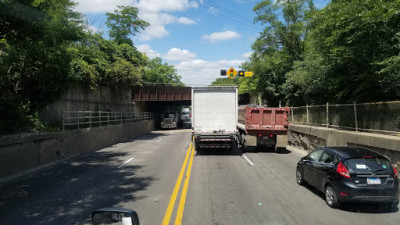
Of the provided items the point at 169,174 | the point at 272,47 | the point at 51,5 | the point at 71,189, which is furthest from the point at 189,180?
the point at 272,47

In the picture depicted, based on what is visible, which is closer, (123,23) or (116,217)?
(116,217)

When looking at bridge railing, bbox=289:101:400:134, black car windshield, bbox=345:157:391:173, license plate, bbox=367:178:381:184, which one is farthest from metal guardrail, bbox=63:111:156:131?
license plate, bbox=367:178:381:184

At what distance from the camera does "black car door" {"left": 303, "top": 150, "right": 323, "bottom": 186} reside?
818cm

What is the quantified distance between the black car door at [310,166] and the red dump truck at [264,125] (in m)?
7.93

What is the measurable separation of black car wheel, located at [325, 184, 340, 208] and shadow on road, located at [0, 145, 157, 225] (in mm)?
4526

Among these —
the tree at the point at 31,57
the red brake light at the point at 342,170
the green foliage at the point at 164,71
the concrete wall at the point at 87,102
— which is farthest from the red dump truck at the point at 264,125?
the green foliage at the point at 164,71

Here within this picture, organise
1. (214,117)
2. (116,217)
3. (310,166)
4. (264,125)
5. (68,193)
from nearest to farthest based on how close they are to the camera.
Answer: (116,217), (68,193), (310,166), (214,117), (264,125)

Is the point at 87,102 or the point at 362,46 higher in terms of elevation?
the point at 362,46

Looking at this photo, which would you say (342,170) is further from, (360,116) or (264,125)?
(264,125)

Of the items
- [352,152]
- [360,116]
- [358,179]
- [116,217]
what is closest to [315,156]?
[352,152]

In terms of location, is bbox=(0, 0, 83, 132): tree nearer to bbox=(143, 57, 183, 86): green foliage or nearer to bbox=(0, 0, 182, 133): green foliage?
bbox=(0, 0, 182, 133): green foliage

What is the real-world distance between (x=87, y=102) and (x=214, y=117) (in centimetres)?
1478

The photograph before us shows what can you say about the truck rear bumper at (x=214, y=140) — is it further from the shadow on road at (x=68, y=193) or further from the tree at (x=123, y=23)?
the tree at (x=123, y=23)

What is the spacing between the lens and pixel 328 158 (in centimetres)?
771
